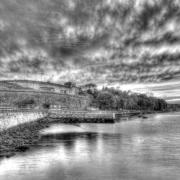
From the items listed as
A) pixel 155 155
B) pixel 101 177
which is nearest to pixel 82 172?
pixel 101 177

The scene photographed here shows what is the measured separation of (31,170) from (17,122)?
27398 millimetres

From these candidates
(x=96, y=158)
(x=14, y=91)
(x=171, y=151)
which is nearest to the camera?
(x=96, y=158)

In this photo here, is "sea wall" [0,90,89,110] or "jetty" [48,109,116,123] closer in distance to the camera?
"jetty" [48,109,116,123]

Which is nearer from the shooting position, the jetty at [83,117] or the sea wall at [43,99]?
the jetty at [83,117]

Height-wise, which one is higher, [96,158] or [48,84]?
[48,84]

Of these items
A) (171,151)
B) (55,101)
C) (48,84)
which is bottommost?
(171,151)

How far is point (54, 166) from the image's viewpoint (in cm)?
1553

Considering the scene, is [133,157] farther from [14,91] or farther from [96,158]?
[14,91]

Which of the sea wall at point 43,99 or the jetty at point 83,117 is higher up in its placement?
the sea wall at point 43,99

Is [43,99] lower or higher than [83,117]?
higher

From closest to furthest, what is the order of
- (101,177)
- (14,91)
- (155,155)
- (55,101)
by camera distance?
1. (101,177)
2. (155,155)
3. (14,91)
4. (55,101)

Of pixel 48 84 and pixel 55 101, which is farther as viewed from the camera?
pixel 48 84

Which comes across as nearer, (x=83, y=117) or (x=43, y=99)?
(x=83, y=117)

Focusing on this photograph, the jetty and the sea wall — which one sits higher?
the sea wall
